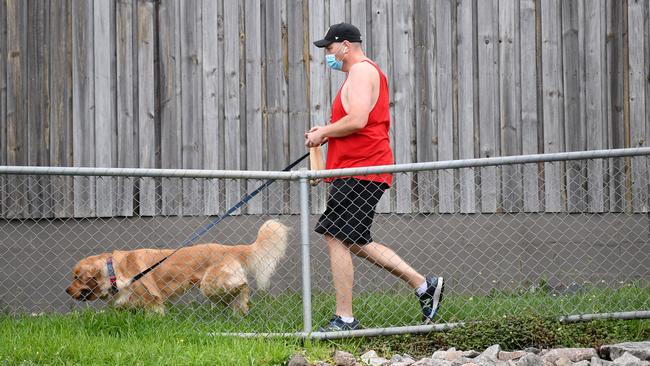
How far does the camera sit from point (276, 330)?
6336 mm

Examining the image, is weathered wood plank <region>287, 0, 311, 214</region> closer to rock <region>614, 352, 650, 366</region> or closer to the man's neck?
the man's neck

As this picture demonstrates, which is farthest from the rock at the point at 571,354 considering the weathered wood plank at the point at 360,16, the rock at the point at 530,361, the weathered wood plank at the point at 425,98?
the weathered wood plank at the point at 360,16

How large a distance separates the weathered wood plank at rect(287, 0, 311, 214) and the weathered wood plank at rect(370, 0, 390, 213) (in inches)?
22.4

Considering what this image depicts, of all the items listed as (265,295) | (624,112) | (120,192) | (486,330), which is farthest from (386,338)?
(624,112)

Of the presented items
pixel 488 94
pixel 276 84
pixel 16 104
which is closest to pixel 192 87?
pixel 276 84

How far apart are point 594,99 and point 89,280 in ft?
14.5

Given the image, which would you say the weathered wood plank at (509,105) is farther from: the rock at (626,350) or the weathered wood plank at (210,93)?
the rock at (626,350)

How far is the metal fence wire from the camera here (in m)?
7.32

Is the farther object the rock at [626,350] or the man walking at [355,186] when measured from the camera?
the man walking at [355,186]

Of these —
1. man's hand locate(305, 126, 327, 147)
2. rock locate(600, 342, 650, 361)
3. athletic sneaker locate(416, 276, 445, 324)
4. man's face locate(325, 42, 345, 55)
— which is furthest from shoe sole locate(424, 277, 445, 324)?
man's face locate(325, 42, 345, 55)

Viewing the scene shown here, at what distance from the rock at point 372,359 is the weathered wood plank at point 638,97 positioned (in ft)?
11.8

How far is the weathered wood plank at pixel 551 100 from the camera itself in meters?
8.48

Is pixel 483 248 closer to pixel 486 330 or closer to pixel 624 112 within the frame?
pixel 624 112

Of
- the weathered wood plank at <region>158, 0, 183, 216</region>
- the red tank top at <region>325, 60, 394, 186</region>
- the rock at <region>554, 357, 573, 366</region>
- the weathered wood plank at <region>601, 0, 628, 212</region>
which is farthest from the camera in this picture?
the weathered wood plank at <region>601, 0, 628, 212</region>
